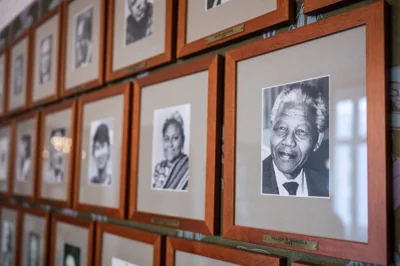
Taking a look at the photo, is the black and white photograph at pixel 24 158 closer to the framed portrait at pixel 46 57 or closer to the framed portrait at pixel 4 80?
the framed portrait at pixel 46 57

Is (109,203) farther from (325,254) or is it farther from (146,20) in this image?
(325,254)

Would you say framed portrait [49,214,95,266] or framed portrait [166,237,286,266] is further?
framed portrait [49,214,95,266]

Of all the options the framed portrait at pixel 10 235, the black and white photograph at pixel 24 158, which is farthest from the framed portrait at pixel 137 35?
the framed portrait at pixel 10 235

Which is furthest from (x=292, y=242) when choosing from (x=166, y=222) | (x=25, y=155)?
(x=25, y=155)

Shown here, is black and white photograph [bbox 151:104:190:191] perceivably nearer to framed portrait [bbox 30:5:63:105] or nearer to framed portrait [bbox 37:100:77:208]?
framed portrait [bbox 37:100:77:208]

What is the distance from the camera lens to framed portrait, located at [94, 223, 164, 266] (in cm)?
88

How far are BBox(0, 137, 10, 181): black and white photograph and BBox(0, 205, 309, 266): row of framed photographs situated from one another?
0.44 ft

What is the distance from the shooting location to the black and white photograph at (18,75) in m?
1.61

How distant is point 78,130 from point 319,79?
30.0 inches

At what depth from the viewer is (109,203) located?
1.04 meters

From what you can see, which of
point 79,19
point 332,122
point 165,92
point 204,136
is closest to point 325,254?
point 332,122

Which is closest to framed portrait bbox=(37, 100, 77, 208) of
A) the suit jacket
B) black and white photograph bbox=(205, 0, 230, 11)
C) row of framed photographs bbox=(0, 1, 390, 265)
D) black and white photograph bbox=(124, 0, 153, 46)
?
row of framed photographs bbox=(0, 1, 390, 265)

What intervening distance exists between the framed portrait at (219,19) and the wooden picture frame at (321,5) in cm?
3

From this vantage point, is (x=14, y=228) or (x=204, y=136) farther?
(x=14, y=228)
